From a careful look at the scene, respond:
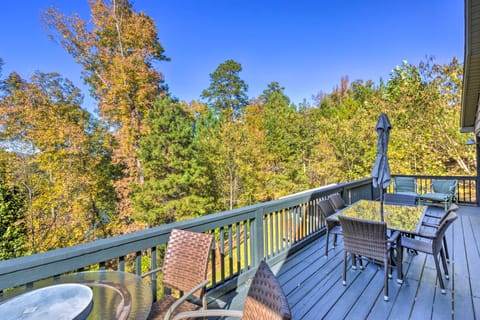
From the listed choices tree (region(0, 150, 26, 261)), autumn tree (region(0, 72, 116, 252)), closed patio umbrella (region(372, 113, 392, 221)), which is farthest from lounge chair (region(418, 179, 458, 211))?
autumn tree (region(0, 72, 116, 252))

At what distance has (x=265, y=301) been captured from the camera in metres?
1.10

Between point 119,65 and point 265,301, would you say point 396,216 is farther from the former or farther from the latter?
point 119,65

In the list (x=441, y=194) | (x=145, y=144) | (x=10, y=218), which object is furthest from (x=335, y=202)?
(x=10, y=218)

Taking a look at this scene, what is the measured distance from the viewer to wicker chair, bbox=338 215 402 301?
249 centimetres

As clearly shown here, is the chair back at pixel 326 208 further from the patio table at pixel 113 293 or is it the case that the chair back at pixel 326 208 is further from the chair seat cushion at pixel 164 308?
the patio table at pixel 113 293

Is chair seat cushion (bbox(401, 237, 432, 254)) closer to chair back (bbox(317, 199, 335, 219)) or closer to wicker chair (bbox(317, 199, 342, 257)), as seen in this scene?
wicker chair (bbox(317, 199, 342, 257))

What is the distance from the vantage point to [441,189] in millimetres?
6938

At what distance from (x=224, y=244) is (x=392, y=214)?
8.14ft

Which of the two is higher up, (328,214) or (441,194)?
→ (328,214)

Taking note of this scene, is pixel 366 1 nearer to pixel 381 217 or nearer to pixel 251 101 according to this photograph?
pixel 381 217

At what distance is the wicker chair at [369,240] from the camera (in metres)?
2.49

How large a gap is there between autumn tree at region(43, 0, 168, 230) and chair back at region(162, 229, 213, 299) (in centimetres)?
1129

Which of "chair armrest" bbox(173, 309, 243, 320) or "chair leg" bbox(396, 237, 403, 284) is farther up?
"chair armrest" bbox(173, 309, 243, 320)

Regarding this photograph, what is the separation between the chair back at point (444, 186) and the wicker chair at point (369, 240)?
18.3ft
